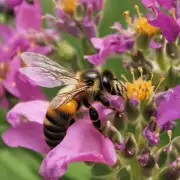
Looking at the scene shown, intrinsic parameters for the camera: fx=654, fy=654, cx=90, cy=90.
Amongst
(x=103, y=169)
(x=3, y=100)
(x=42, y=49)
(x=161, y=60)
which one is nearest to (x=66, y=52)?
(x=42, y=49)

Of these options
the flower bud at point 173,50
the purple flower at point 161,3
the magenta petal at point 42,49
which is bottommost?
the magenta petal at point 42,49

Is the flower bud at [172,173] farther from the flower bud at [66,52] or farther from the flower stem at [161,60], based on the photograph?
the flower bud at [66,52]

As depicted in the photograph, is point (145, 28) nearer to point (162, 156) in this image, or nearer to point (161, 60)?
point (161, 60)

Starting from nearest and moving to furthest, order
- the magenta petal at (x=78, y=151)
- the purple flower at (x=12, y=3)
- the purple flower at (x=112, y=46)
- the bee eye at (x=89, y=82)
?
1. the magenta petal at (x=78, y=151)
2. the bee eye at (x=89, y=82)
3. the purple flower at (x=112, y=46)
4. the purple flower at (x=12, y=3)

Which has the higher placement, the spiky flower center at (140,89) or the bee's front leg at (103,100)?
the spiky flower center at (140,89)

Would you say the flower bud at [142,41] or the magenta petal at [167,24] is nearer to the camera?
the magenta petal at [167,24]

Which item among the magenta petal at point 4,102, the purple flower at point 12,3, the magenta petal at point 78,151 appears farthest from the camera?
the purple flower at point 12,3

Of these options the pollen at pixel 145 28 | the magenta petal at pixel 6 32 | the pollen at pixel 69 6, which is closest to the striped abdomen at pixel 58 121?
the pollen at pixel 145 28

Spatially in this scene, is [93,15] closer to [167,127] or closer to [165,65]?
[165,65]
